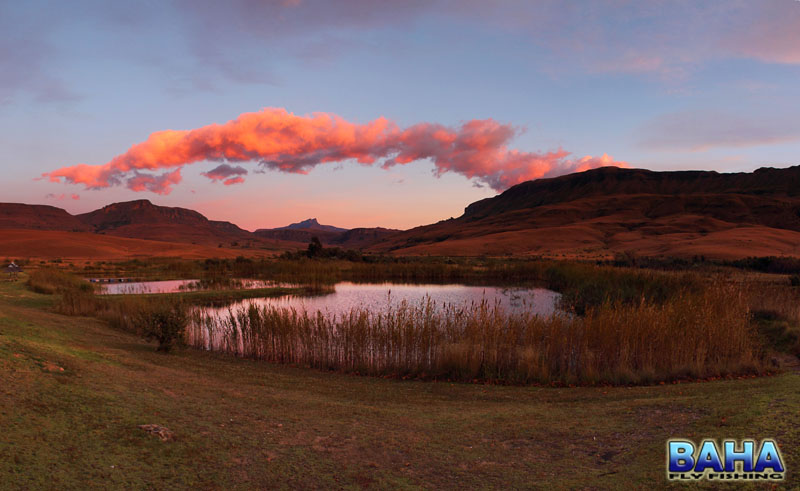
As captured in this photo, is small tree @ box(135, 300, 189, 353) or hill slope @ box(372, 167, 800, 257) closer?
small tree @ box(135, 300, 189, 353)

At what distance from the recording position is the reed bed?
40.4 feet

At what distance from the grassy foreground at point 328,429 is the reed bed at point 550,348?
1783 millimetres

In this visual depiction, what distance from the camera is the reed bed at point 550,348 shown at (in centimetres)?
1232

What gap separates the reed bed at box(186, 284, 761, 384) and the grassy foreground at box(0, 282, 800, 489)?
178 centimetres

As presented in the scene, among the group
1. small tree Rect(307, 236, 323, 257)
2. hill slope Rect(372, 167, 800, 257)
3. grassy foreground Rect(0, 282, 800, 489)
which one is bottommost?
grassy foreground Rect(0, 282, 800, 489)

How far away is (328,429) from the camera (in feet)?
24.2

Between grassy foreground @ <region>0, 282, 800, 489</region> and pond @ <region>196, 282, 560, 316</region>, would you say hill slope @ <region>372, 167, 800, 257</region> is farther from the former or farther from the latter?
grassy foreground @ <region>0, 282, 800, 489</region>

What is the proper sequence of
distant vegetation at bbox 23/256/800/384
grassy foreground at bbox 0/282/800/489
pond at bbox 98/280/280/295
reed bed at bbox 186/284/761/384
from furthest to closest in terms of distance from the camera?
pond at bbox 98/280/280/295
distant vegetation at bbox 23/256/800/384
reed bed at bbox 186/284/761/384
grassy foreground at bbox 0/282/800/489

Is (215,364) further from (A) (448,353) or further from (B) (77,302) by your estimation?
(B) (77,302)

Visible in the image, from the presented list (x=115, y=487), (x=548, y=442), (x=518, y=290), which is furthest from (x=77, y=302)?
(x=518, y=290)

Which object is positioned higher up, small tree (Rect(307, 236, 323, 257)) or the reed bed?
small tree (Rect(307, 236, 323, 257))

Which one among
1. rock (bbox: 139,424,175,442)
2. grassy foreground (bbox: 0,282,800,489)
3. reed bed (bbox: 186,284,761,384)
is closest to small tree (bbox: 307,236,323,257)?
reed bed (bbox: 186,284,761,384)

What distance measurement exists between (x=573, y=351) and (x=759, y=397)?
18.9ft

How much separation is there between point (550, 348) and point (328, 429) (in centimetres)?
747
